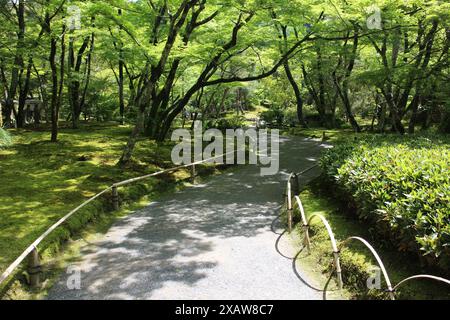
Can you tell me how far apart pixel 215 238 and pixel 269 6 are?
27.0ft

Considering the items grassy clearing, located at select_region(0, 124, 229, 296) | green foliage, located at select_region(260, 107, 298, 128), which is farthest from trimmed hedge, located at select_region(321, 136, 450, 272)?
green foliage, located at select_region(260, 107, 298, 128)

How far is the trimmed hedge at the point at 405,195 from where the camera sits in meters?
4.78

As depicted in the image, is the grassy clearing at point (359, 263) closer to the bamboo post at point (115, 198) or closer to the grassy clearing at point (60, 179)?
the bamboo post at point (115, 198)

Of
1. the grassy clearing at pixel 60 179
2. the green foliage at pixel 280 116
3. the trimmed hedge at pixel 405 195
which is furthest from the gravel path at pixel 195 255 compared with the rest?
the green foliage at pixel 280 116

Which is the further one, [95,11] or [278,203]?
[95,11]

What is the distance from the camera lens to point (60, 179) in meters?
11.1

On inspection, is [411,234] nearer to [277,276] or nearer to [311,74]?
[277,276]

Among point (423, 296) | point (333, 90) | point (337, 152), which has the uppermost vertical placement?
point (333, 90)

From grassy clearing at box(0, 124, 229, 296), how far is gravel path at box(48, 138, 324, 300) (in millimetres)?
790

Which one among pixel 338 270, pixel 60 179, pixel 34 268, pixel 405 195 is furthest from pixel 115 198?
pixel 405 195

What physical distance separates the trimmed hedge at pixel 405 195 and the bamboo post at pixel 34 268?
16.8 feet

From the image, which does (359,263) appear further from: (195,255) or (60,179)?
(60,179)

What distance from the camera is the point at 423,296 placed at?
4777 mm
